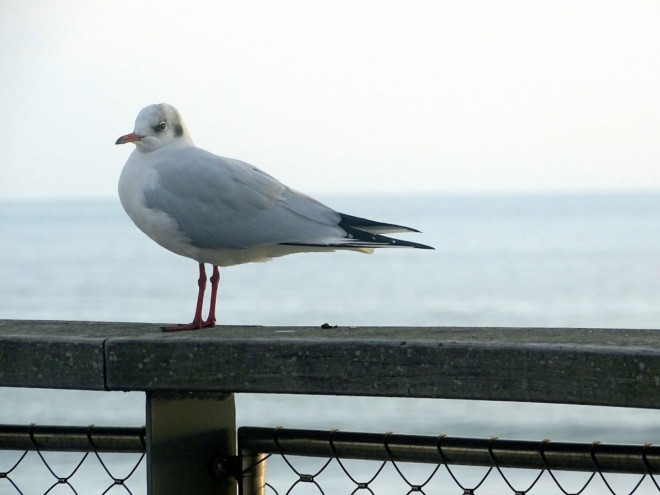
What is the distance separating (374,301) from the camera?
34.0 meters

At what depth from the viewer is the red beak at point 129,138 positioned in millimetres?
4352

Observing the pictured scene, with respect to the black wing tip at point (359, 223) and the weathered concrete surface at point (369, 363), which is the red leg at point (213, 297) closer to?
the black wing tip at point (359, 223)

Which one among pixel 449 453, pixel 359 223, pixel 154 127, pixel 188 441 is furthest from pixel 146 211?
pixel 449 453

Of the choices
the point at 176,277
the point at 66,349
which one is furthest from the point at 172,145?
the point at 176,277

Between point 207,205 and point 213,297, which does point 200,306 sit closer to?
point 213,297

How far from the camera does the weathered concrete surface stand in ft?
6.33

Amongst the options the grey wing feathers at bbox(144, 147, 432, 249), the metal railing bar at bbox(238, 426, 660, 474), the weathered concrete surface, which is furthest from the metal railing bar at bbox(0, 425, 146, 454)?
the grey wing feathers at bbox(144, 147, 432, 249)

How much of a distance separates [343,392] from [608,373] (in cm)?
49

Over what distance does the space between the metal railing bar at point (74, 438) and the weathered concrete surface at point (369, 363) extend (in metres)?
0.11

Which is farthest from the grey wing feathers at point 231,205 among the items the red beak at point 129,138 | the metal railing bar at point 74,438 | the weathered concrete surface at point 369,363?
the metal railing bar at point 74,438

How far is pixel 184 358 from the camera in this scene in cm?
225

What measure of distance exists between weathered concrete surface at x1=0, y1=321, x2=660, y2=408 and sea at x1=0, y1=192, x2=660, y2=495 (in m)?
4.13

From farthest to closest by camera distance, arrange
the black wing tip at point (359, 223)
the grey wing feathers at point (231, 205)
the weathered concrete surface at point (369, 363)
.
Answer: the grey wing feathers at point (231, 205)
the black wing tip at point (359, 223)
the weathered concrete surface at point (369, 363)

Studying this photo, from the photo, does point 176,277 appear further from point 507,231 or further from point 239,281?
point 507,231
